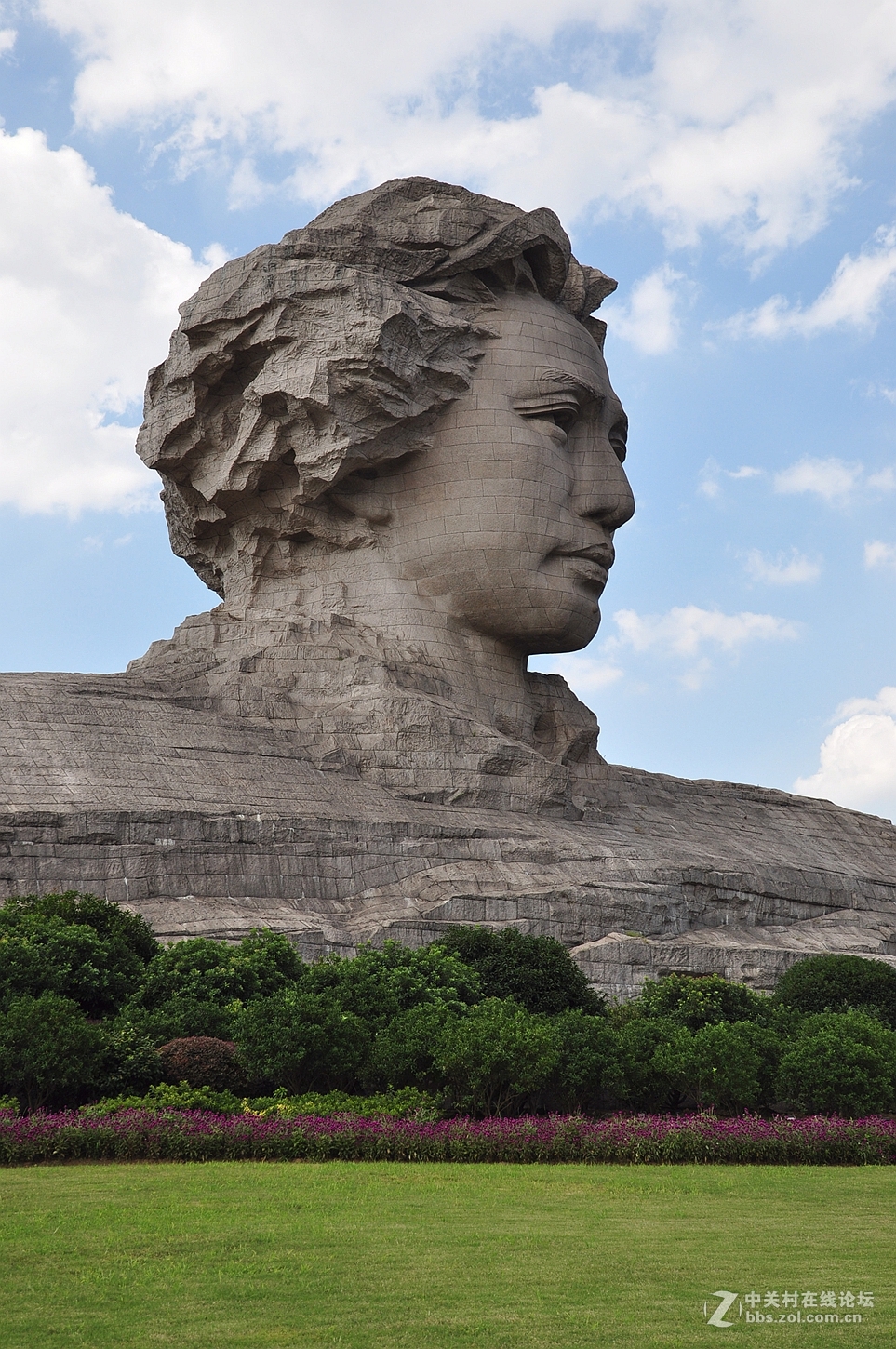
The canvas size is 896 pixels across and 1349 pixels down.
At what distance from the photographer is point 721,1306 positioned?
7.12 meters

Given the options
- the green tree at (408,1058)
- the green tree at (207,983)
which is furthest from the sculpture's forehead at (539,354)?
the green tree at (408,1058)

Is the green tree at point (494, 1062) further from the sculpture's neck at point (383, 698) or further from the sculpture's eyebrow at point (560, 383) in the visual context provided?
the sculpture's eyebrow at point (560, 383)

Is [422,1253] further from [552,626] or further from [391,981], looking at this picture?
[552,626]

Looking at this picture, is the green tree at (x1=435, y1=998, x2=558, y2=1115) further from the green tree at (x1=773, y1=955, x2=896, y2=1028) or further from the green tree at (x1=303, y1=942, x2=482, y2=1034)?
the green tree at (x1=773, y1=955, x2=896, y2=1028)

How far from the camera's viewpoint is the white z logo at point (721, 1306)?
6.90 m

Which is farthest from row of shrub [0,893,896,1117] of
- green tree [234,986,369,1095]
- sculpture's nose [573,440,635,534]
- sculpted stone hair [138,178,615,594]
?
sculpture's nose [573,440,635,534]

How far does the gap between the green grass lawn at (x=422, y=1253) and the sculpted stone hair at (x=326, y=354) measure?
45.0ft

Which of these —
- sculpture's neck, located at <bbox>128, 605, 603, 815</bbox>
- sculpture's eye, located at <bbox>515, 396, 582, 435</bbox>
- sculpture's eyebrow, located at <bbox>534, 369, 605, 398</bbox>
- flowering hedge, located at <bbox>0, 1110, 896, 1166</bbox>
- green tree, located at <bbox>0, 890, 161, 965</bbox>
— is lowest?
flowering hedge, located at <bbox>0, 1110, 896, 1166</bbox>

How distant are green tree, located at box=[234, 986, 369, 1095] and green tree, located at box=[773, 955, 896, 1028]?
216 inches

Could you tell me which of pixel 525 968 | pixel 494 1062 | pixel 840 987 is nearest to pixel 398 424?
pixel 525 968

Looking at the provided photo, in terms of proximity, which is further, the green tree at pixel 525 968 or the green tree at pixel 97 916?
the green tree at pixel 525 968

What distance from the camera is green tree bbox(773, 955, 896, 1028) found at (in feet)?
55.6

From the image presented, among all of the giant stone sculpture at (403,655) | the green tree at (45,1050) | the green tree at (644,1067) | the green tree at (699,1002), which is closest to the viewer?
the green tree at (45,1050)

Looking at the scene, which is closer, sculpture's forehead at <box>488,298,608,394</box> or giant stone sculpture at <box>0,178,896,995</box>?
giant stone sculpture at <box>0,178,896,995</box>
